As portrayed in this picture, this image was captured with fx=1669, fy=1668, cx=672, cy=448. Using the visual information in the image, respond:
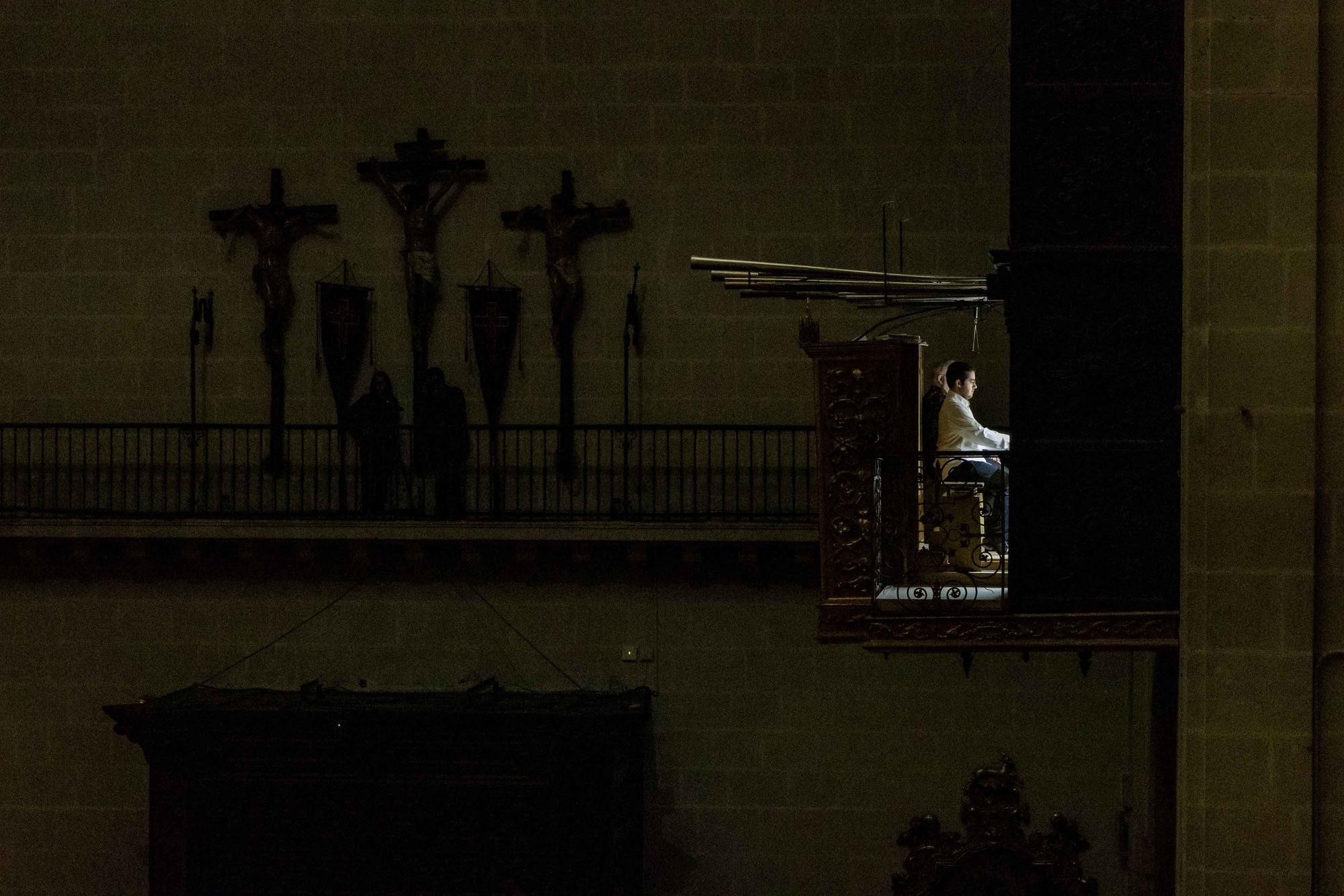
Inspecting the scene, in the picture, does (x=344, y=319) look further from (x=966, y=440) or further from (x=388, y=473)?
(x=966, y=440)

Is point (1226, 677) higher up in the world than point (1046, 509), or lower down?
lower down

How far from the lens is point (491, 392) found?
14672mm

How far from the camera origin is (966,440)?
941cm

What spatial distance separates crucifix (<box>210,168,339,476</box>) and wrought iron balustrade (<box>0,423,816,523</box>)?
0.24 meters

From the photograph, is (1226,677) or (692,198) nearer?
(1226,677)

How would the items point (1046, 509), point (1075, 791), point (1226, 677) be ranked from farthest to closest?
point (1075, 791), point (1046, 509), point (1226, 677)

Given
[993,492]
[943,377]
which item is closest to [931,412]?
[943,377]

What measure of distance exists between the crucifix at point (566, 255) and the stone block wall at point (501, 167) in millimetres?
131

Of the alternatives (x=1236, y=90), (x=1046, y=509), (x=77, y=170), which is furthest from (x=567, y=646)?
(x=1236, y=90)

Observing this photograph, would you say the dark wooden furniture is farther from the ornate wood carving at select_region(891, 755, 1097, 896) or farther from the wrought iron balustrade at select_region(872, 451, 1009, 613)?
the ornate wood carving at select_region(891, 755, 1097, 896)

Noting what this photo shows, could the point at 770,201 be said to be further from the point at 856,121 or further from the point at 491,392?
the point at 491,392

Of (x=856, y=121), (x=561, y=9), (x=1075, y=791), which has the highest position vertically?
(x=561, y=9)

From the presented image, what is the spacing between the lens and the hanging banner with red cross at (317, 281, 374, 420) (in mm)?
14617

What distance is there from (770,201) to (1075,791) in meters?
5.65
